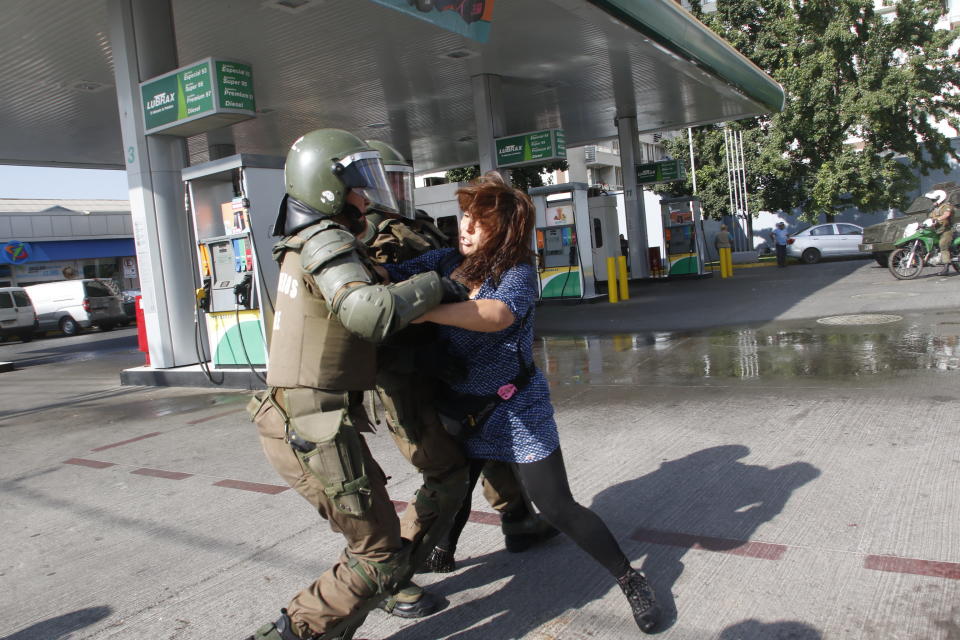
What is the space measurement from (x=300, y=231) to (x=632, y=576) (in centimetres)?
175

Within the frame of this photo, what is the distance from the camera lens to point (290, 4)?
1098cm

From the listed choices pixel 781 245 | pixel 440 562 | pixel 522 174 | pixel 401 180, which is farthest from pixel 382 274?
pixel 522 174

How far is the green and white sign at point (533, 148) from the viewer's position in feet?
51.0

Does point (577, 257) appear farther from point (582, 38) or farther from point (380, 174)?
point (380, 174)

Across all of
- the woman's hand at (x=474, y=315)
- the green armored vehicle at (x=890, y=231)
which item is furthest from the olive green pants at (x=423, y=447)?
the green armored vehicle at (x=890, y=231)

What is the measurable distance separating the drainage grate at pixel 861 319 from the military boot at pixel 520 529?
8144 millimetres

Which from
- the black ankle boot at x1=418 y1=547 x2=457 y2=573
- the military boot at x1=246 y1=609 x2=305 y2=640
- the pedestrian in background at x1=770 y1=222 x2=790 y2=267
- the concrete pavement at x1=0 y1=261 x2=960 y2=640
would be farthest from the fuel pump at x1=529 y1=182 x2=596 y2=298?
the military boot at x1=246 y1=609 x2=305 y2=640

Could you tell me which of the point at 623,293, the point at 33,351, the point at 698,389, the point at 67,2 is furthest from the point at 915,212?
the point at 33,351

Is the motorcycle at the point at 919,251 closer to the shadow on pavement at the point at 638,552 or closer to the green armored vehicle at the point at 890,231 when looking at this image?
the green armored vehicle at the point at 890,231

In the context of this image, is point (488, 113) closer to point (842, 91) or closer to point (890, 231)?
point (890, 231)

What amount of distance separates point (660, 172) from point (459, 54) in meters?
9.36

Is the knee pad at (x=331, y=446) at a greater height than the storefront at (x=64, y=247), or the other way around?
the storefront at (x=64, y=247)

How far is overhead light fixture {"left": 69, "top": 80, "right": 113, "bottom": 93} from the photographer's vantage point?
14211mm

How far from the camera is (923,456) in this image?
4.40 meters
